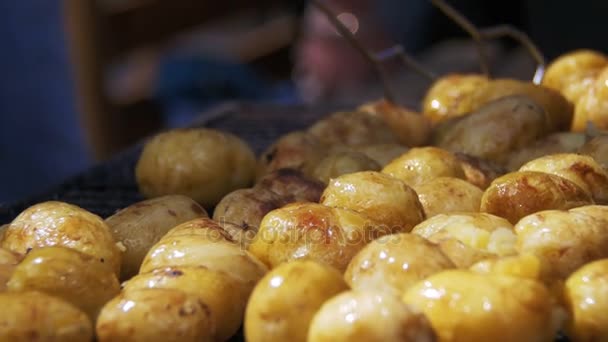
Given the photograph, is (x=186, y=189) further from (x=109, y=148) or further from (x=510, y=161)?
(x=109, y=148)

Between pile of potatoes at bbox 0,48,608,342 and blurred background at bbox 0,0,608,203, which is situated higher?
pile of potatoes at bbox 0,48,608,342

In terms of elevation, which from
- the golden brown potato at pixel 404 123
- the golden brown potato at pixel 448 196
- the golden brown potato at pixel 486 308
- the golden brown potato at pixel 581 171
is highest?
the golden brown potato at pixel 486 308

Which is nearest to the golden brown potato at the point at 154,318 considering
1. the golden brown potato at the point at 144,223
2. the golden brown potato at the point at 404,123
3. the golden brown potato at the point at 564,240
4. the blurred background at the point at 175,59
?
the golden brown potato at the point at 144,223

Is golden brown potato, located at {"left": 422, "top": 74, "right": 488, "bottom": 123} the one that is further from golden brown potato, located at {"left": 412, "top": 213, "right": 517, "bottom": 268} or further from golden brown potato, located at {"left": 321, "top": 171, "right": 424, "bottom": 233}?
golden brown potato, located at {"left": 412, "top": 213, "right": 517, "bottom": 268}

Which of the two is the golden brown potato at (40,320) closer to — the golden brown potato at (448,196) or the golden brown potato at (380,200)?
the golden brown potato at (380,200)

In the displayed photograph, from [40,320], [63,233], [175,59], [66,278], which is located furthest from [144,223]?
[175,59]

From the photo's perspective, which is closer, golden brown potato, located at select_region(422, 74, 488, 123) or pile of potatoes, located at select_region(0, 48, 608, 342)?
pile of potatoes, located at select_region(0, 48, 608, 342)

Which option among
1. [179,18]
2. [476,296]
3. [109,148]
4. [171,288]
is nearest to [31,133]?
[109,148]

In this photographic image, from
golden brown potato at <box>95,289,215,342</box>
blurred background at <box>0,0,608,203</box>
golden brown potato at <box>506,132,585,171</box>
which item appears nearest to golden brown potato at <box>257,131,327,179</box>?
golden brown potato at <box>506,132,585,171</box>
